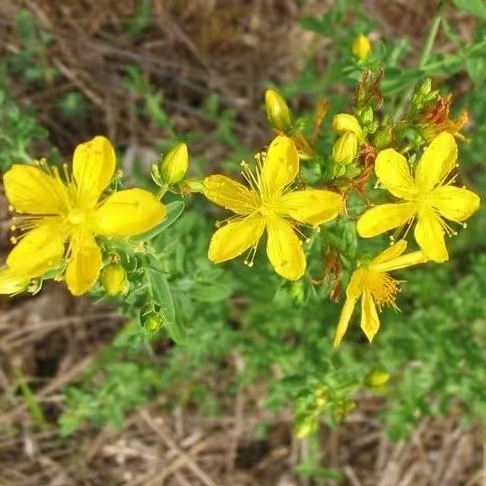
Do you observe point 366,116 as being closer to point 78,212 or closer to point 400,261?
point 400,261

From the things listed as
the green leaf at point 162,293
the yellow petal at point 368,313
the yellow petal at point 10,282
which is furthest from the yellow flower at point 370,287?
the yellow petal at point 10,282

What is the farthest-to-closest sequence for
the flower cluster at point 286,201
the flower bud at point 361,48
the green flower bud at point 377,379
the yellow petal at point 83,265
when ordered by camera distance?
the green flower bud at point 377,379 < the flower bud at point 361,48 < the flower cluster at point 286,201 < the yellow petal at point 83,265

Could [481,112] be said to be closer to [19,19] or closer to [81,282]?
[81,282]

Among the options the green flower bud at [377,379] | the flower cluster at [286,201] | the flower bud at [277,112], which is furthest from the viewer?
the green flower bud at [377,379]

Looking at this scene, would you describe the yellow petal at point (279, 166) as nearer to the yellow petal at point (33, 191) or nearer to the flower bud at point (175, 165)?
the flower bud at point (175, 165)

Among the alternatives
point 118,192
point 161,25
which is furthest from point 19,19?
point 118,192

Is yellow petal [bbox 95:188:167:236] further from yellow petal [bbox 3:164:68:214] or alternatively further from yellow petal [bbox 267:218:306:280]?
yellow petal [bbox 267:218:306:280]

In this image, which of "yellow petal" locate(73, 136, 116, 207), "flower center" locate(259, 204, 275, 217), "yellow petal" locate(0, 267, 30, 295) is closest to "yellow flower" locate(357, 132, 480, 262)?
"flower center" locate(259, 204, 275, 217)
